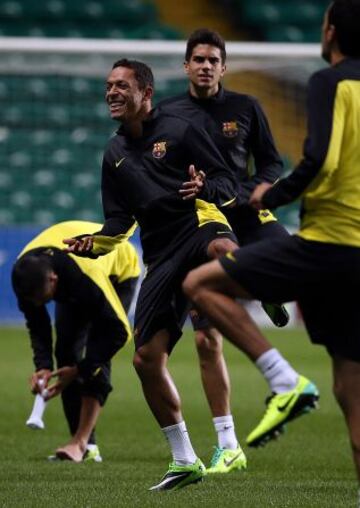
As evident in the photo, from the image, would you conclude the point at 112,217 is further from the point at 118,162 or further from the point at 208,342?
the point at 208,342

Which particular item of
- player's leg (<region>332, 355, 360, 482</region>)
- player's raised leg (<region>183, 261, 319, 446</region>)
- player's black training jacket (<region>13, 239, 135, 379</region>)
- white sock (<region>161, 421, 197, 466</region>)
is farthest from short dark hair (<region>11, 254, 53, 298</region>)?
player's leg (<region>332, 355, 360, 482</region>)

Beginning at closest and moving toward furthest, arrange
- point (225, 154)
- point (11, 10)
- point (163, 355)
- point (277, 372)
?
point (277, 372) → point (163, 355) → point (225, 154) → point (11, 10)

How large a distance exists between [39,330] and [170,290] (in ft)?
6.51

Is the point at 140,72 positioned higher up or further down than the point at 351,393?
higher up

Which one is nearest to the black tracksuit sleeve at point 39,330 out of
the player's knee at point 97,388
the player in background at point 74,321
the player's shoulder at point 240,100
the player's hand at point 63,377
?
the player in background at point 74,321

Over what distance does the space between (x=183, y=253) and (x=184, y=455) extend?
1.04 meters

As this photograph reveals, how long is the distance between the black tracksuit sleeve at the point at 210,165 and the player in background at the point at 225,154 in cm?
43

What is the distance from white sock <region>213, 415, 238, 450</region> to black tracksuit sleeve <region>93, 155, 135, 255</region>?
1431mm

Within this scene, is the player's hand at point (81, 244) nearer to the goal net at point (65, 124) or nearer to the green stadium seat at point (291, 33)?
the goal net at point (65, 124)

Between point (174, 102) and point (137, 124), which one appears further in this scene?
point (174, 102)

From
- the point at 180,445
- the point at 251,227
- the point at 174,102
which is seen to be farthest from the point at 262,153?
the point at 180,445

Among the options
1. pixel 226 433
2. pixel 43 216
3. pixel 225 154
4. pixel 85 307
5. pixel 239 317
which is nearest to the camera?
pixel 239 317

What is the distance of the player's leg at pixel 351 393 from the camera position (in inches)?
202

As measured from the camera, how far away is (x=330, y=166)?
196 inches
